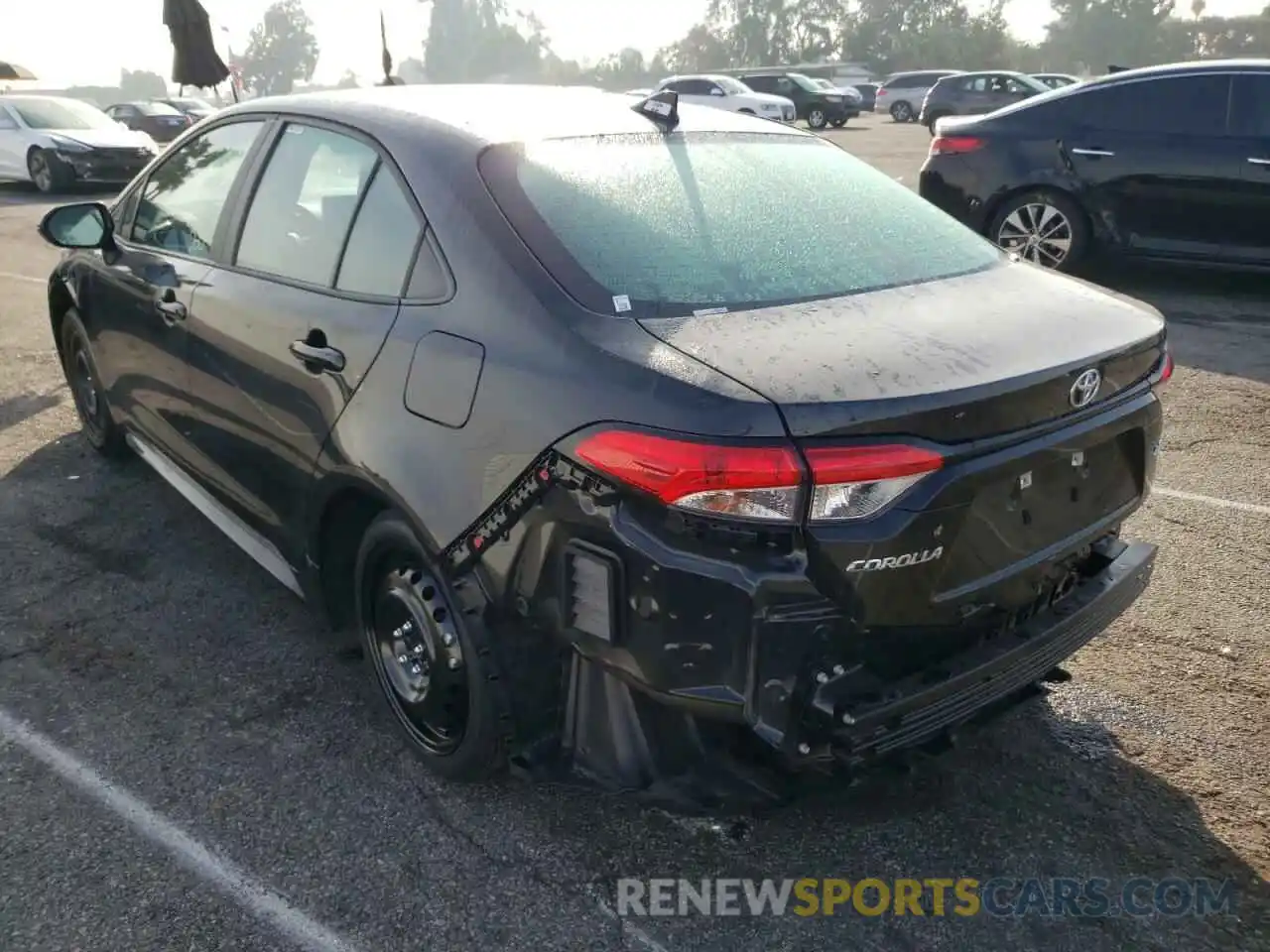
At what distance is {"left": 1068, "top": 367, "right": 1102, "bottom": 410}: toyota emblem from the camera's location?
87.8 inches

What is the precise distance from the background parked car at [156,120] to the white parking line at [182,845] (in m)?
28.0

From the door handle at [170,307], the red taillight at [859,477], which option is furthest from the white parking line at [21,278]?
the red taillight at [859,477]

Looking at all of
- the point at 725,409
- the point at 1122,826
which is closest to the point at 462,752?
the point at 725,409

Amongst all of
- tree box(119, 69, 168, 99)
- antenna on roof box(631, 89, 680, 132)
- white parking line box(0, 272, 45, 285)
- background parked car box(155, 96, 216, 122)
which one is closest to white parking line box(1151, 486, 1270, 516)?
antenna on roof box(631, 89, 680, 132)

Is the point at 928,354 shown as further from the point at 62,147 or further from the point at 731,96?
the point at 731,96

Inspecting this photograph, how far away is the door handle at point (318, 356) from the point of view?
2.66m

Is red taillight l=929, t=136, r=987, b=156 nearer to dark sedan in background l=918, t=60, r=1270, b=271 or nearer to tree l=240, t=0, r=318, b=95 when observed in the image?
dark sedan in background l=918, t=60, r=1270, b=271

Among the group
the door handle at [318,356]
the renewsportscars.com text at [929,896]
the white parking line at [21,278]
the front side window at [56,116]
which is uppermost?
the front side window at [56,116]

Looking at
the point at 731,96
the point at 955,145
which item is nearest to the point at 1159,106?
the point at 955,145

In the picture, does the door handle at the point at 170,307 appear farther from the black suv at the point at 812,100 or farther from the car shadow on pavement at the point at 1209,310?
the black suv at the point at 812,100

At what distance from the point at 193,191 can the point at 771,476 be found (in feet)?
8.84

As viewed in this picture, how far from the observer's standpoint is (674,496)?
75.9 inches

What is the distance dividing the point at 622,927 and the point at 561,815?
0.39m

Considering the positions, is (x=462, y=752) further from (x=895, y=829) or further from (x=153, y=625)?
(x=153, y=625)
